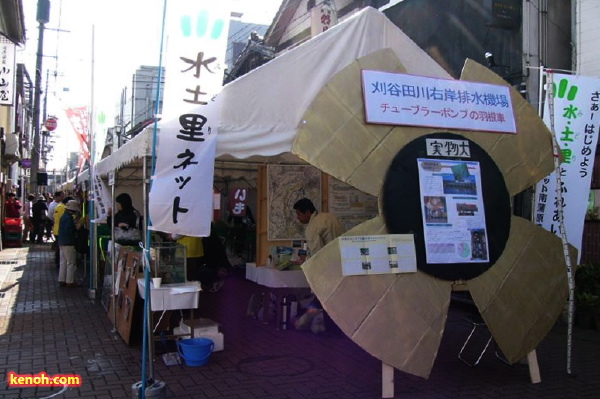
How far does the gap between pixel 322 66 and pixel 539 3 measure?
18.5ft

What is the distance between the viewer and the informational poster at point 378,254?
4793 millimetres

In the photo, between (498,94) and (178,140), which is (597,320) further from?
(178,140)

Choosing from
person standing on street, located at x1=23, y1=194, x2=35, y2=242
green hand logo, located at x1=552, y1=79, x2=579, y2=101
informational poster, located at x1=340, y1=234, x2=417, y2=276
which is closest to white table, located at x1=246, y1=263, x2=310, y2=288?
informational poster, located at x1=340, y1=234, x2=417, y2=276

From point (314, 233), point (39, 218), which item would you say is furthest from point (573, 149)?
point (39, 218)

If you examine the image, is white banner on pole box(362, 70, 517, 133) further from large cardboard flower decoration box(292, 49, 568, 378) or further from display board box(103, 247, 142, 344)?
display board box(103, 247, 142, 344)

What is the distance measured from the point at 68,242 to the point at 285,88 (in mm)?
7014

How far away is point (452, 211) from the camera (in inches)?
205

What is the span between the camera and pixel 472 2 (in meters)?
9.88

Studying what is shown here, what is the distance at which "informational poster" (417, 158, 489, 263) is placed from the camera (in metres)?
5.12

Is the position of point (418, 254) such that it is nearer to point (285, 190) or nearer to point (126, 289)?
point (126, 289)

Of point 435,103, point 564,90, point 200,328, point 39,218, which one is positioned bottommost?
point 200,328

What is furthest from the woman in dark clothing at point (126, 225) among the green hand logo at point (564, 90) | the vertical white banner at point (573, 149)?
the green hand logo at point (564, 90)

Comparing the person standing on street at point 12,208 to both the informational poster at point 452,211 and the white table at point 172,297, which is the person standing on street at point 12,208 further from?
the informational poster at point 452,211

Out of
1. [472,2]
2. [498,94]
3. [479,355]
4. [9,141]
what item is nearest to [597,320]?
[479,355]
